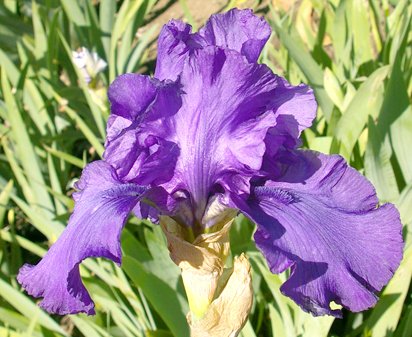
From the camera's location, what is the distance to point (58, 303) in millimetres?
664

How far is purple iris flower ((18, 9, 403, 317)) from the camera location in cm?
64

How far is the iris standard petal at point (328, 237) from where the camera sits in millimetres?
640

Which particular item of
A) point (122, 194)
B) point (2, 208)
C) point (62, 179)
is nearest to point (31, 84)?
point (62, 179)

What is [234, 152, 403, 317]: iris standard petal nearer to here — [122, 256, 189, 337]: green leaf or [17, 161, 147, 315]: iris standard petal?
[17, 161, 147, 315]: iris standard petal

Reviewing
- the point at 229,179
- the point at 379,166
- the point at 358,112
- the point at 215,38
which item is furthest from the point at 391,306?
the point at 215,38

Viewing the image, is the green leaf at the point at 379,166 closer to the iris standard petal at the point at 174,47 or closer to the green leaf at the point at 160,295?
the green leaf at the point at 160,295

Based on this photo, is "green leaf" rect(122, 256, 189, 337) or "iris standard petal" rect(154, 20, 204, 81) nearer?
"iris standard petal" rect(154, 20, 204, 81)

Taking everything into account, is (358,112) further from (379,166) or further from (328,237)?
(328,237)

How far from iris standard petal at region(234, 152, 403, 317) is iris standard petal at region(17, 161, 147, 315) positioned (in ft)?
0.47

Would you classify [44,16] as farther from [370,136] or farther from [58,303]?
[58,303]

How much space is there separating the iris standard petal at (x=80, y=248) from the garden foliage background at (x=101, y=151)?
36 cm

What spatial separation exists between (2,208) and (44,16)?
84 centimetres

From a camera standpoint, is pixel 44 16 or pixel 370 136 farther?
pixel 44 16

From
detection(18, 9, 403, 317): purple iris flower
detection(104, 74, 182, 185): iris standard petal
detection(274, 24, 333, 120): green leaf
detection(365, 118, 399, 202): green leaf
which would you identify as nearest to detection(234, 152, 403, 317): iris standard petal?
detection(18, 9, 403, 317): purple iris flower
